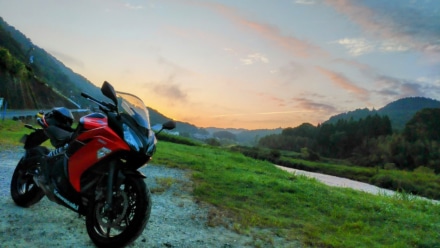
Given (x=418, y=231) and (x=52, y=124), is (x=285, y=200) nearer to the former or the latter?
(x=418, y=231)

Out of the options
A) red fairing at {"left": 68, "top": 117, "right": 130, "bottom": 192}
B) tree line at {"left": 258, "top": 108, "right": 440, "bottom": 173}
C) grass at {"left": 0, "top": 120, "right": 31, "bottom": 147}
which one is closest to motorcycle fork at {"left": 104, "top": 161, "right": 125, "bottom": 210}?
red fairing at {"left": 68, "top": 117, "right": 130, "bottom": 192}

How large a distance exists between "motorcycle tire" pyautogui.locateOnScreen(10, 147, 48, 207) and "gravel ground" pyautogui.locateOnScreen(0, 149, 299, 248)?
5.7 inches

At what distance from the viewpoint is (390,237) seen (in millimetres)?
7164

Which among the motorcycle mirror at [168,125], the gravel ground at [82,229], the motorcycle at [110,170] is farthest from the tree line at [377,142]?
the motorcycle at [110,170]

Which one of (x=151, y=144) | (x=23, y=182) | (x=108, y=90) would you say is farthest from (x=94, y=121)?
(x=23, y=182)

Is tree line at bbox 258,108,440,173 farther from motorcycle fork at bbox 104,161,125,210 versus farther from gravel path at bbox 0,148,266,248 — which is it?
motorcycle fork at bbox 104,161,125,210

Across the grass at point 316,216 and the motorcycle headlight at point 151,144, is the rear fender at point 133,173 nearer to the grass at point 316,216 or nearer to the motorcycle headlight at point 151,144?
the motorcycle headlight at point 151,144

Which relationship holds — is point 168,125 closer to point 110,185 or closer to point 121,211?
point 110,185

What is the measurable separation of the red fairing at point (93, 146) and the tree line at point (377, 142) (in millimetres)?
84441

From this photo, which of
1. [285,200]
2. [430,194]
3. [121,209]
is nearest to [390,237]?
[285,200]

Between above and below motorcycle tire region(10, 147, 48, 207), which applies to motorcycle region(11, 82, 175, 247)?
above

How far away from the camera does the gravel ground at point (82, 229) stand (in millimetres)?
4684

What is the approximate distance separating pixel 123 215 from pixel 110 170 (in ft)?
1.98

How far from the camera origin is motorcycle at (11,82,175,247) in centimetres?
423
